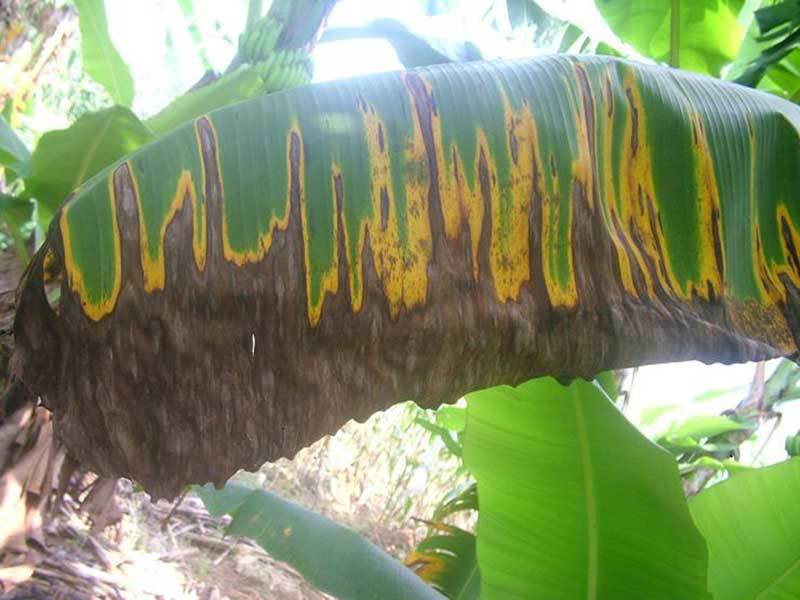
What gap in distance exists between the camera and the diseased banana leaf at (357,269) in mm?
619

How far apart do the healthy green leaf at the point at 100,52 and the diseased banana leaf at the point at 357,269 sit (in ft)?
3.14

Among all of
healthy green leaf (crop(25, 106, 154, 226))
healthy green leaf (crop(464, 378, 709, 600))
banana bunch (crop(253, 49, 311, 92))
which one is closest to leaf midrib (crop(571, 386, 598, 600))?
healthy green leaf (crop(464, 378, 709, 600))

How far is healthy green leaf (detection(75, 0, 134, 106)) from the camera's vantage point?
1493mm

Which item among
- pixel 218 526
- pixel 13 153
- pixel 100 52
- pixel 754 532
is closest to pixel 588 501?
pixel 754 532

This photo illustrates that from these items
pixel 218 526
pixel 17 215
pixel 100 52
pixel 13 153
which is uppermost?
pixel 100 52

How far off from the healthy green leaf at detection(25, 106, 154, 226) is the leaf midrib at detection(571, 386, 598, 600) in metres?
0.75

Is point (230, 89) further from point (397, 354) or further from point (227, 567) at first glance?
point (227, 567)

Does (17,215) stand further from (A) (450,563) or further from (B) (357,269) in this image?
(A) (450,563)

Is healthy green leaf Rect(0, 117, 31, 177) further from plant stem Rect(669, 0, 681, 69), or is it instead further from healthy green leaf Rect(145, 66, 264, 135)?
plant stem Rect(669, 0, 681, 69)

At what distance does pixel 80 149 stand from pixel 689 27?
125 centimetres

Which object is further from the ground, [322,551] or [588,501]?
[588,501]

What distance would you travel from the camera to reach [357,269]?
67cm

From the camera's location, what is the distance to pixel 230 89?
120 centimetres

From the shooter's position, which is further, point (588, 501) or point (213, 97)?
point (213, 97)
